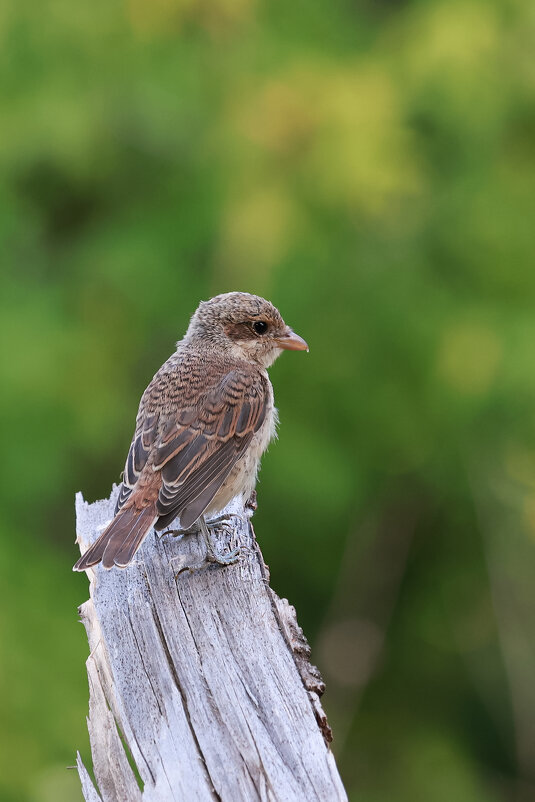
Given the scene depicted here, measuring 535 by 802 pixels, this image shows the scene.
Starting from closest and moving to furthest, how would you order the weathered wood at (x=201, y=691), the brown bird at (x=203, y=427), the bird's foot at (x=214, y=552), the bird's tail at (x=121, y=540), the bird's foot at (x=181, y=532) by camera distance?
the weathered wood at (x=201, y=691), the bird's tail at (x=121, y=540), the bird's foot at (x=214, y=552), the brown bird at (x=203, y=427), the bird's foot at (x=181, y=532)

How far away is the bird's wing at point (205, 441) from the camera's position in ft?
12.7

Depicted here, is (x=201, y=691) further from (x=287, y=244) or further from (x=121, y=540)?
(x=287, y=244)

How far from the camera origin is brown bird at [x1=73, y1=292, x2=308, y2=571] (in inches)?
149

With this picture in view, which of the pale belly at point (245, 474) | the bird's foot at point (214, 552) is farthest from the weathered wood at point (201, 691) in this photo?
the pale belly at point (245, 474)

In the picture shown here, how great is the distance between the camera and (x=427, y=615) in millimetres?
6637

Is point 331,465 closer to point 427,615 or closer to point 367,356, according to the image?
point 367,356

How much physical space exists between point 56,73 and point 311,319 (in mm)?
2139

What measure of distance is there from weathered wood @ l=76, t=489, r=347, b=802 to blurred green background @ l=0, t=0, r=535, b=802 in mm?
2077

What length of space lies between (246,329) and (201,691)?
248cm

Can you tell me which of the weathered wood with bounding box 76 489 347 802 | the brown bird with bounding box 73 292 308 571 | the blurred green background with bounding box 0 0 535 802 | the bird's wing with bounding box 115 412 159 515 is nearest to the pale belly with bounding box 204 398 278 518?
the brown bird with bounding box 73 292 308 571

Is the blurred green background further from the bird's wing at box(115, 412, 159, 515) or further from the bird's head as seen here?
the bird's wing at box(115, 412, 159, 515)

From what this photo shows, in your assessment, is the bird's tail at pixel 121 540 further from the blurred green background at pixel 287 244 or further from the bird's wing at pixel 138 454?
the blurred green background at pixel 287 244

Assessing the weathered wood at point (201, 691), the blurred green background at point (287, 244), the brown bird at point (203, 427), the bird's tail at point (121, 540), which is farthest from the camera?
the blurred green background at point (287, 244)

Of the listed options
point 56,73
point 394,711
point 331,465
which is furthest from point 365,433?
point 56,73
